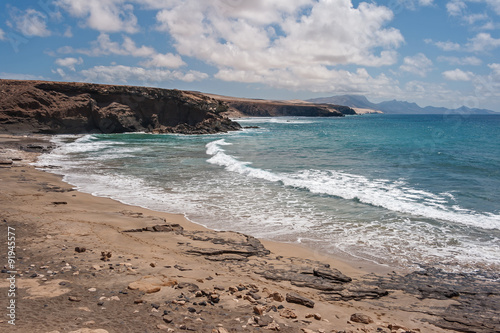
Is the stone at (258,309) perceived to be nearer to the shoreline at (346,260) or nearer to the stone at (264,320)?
the stone at (264,320)

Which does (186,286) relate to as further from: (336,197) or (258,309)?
(336,197)

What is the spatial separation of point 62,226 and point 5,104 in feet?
131

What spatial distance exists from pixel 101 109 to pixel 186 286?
152ft

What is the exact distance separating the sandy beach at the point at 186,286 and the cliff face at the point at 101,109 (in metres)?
37.1

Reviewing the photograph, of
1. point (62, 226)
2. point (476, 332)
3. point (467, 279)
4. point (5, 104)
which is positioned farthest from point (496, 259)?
point (5, 104)

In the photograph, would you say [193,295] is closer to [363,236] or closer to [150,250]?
[150,250]

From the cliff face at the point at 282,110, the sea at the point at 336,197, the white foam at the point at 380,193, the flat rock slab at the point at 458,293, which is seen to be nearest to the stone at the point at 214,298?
the flat rock slab at the point at 458,293

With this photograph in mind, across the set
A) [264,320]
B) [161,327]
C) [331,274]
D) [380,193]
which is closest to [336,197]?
[380,193]

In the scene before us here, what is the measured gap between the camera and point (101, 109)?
46.2 m

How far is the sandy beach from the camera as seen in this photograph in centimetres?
425

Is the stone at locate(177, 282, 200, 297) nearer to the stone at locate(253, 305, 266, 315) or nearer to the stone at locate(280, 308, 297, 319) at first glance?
the stone at locate(253, 305, 266, 315)

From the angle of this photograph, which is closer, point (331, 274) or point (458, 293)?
point (458, 293)

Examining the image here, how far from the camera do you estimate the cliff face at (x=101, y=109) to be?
40.0 m

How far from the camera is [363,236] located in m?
9.46
